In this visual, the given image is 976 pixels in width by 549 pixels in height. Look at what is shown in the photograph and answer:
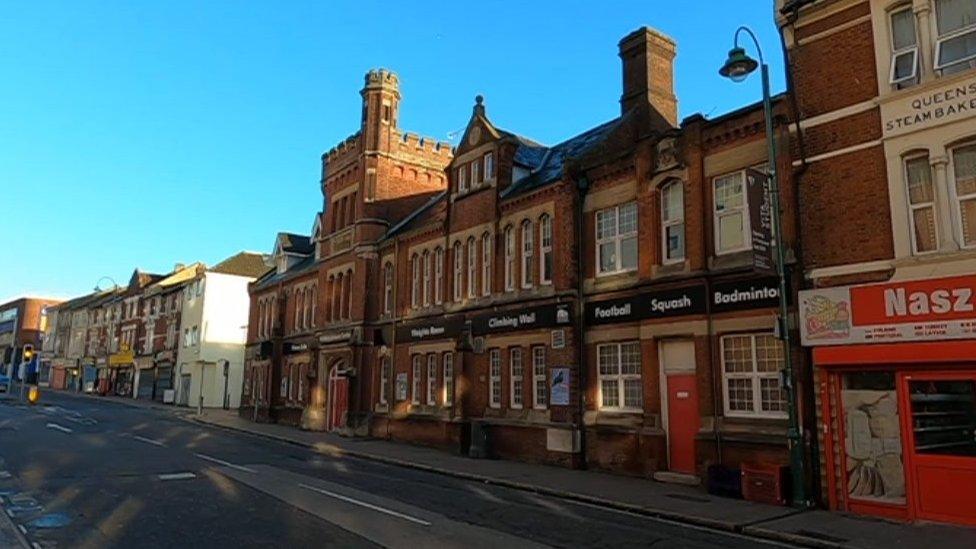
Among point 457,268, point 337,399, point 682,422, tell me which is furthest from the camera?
point 337,399

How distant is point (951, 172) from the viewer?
40.0ft

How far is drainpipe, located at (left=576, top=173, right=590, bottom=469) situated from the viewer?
741 inches

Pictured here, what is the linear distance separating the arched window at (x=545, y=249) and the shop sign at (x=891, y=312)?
355 inches

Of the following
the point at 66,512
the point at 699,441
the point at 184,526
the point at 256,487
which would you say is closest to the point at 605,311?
the point at 699,441

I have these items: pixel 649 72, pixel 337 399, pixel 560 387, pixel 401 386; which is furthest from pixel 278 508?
pixel 337 399

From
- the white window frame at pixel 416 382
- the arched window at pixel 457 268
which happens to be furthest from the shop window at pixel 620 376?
the white window frame at pixel 416 382

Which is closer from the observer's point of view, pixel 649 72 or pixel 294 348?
pixel 649 72

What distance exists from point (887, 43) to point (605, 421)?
1105 centimetres

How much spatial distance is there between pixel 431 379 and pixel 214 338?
32669 millimetres

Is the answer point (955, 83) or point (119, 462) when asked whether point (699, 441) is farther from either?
point (119, 462)

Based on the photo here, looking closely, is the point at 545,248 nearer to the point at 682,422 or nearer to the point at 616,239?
the point at 616,239

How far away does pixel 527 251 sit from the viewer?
22297 mm

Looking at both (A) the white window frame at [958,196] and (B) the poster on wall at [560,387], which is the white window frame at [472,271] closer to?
(B) the poster on wall at [560,387]

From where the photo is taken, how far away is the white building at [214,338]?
51.9 m
